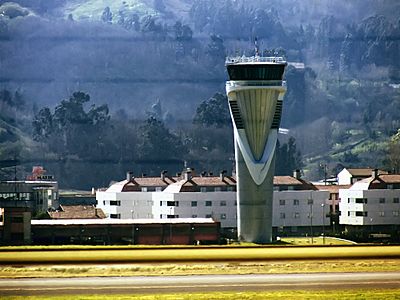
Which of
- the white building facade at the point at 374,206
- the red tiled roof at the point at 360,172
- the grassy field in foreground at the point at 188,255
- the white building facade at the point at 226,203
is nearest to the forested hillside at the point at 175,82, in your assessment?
the red tiled roof at the point at 360,172

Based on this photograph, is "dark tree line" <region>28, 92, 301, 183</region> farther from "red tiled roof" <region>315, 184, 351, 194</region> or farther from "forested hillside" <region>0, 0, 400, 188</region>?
"red tiled roof" <region>315, 184, 351, 194</region>

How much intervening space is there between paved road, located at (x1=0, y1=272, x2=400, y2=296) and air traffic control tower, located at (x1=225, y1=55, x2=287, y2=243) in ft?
78.1

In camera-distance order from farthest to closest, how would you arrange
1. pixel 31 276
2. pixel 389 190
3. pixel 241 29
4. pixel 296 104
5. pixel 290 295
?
pixel 241 29, pixel 296 104, pixel 389 190, pixel 31 276, pixel 290 295

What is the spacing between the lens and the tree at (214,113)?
384 feet

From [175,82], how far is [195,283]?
9043 centimetres

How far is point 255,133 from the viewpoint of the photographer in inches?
Result: 2803

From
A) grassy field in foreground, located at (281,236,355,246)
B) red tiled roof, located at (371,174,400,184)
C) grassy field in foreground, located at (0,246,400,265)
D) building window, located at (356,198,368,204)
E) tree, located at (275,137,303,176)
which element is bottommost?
grassy field in foreground, located at (0,246,400,265)

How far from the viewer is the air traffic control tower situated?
2771 inches

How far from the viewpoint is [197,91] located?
13188cm

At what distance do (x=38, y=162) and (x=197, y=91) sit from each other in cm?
2510

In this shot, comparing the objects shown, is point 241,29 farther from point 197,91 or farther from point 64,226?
point 64,226

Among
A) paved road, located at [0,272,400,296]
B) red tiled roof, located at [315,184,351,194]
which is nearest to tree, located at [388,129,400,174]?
red tiled roof, located at [315,184,351,194]

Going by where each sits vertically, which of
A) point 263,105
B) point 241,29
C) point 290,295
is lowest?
point 290,295

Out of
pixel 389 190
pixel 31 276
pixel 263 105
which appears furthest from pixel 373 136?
pixel 31 276
